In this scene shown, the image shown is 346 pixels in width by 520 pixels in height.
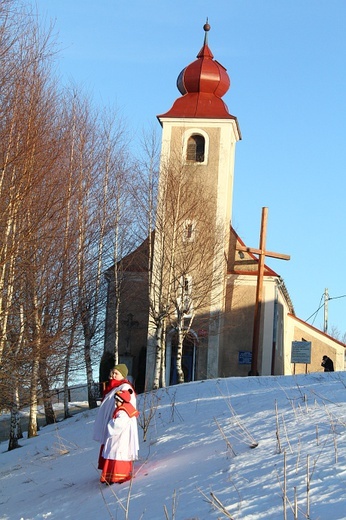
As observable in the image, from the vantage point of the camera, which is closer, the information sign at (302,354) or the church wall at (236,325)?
the information sign at (302,354)

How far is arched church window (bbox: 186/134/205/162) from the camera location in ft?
120

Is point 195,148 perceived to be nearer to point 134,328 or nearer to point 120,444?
point 134,328

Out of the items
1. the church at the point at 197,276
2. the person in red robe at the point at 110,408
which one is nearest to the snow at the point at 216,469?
the person in red robe at the point at 110,408

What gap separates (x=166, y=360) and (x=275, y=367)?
25.6 feet

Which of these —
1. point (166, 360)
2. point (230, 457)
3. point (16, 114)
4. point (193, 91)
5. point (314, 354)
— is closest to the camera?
point (230, 457)

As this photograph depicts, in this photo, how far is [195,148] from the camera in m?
36.7

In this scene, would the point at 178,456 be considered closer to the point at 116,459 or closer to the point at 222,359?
the point at 116,459

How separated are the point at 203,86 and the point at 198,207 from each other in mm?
7576

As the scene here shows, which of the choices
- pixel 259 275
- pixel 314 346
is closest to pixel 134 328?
pixel 259 275

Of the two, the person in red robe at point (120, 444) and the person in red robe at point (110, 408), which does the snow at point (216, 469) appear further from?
the person in red robe at point (110, 408)

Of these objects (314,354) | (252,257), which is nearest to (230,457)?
(252,257)

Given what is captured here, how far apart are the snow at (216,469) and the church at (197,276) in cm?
1630

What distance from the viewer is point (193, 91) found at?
124ft

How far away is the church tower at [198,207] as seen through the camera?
31.9 m
